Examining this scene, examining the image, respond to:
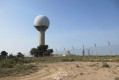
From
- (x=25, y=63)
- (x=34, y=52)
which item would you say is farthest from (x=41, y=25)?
(x=25, y=63)

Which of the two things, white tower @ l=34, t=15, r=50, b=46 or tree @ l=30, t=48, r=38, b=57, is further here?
white tower @ l=34, t=15, r=50, b=46

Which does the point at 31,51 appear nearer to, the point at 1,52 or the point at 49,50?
the point at 49,50

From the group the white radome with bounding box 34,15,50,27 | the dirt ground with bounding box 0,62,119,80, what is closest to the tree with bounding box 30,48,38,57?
the white radome with bounding box 34,15,50,27

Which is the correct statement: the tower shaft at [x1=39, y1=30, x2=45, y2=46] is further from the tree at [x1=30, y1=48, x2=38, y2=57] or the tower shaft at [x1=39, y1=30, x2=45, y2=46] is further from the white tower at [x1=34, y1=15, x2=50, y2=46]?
the tree at [x1=30, y1=48, x2=38, y2=57]

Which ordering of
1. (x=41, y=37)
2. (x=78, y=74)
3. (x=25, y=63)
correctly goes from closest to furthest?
(x=78, y=74), (x=25, y=63), (x=41, y=37)

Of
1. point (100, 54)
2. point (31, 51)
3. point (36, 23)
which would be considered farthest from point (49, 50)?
point (100, 54)

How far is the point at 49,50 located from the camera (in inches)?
1702

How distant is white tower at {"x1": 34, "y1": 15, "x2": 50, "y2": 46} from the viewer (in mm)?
42938

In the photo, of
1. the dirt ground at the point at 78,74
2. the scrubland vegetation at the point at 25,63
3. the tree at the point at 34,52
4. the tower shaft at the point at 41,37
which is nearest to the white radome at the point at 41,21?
the tower shaft at the point at 41,37

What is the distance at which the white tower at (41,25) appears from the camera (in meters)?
42.9

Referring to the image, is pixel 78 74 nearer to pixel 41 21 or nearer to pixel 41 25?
pixel 41 21

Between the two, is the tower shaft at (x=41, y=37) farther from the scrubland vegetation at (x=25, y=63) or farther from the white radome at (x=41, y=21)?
the scrubland vegetation at (x=25, y=63)

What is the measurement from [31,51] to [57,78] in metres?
38.2

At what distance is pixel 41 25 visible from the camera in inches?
1698
